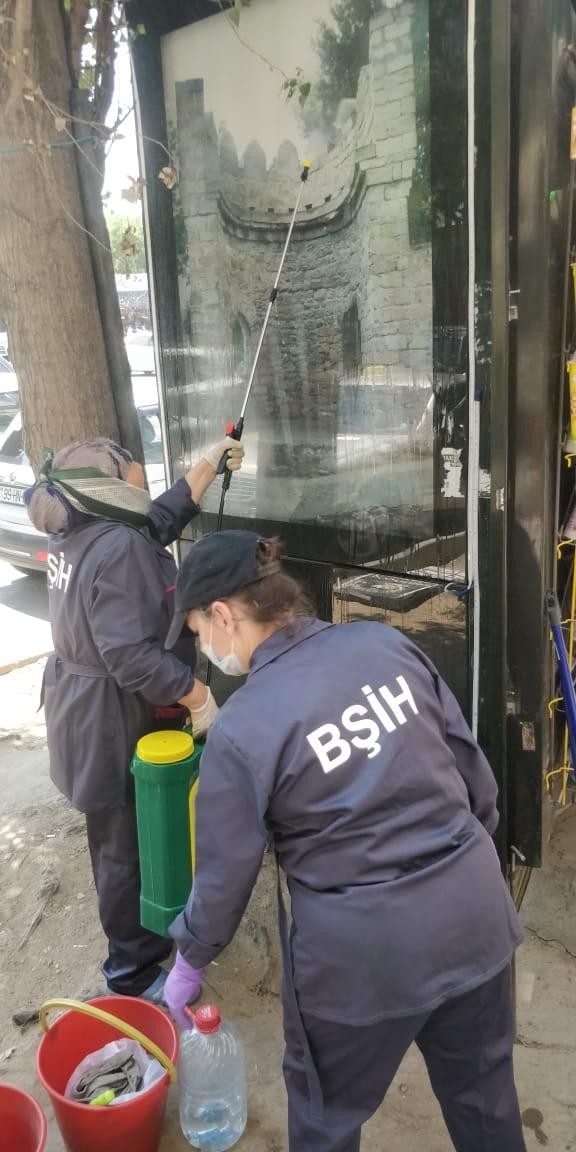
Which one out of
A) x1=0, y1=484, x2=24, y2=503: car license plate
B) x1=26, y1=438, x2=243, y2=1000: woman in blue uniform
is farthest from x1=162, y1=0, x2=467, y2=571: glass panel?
x1=0, y1=484, x2=24, y2=503: car license plate

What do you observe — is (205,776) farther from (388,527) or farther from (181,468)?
(181,468)

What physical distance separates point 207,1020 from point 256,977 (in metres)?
0.90

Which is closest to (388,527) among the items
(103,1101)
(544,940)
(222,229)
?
(222,229)

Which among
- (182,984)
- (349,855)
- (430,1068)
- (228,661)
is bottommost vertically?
(430,1068)

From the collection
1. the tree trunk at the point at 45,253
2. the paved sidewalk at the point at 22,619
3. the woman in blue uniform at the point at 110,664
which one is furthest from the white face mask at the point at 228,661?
the paved sidewalk at the point at 22,619

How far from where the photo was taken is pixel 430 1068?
6.41 ft

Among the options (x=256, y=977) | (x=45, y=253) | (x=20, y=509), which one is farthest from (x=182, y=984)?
(x=20, y=509)

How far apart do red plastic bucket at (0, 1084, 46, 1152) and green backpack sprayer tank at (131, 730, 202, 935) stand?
67 cm

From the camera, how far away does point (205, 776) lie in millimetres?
1719

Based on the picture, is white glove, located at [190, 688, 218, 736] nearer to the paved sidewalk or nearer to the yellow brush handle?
the yellow brush handle

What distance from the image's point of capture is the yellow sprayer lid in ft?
8.68

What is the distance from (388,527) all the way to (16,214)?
1773 mm

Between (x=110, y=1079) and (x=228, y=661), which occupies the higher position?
(x=228, y=661)

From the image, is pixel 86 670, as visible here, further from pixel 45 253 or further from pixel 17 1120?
pixel 45 253
